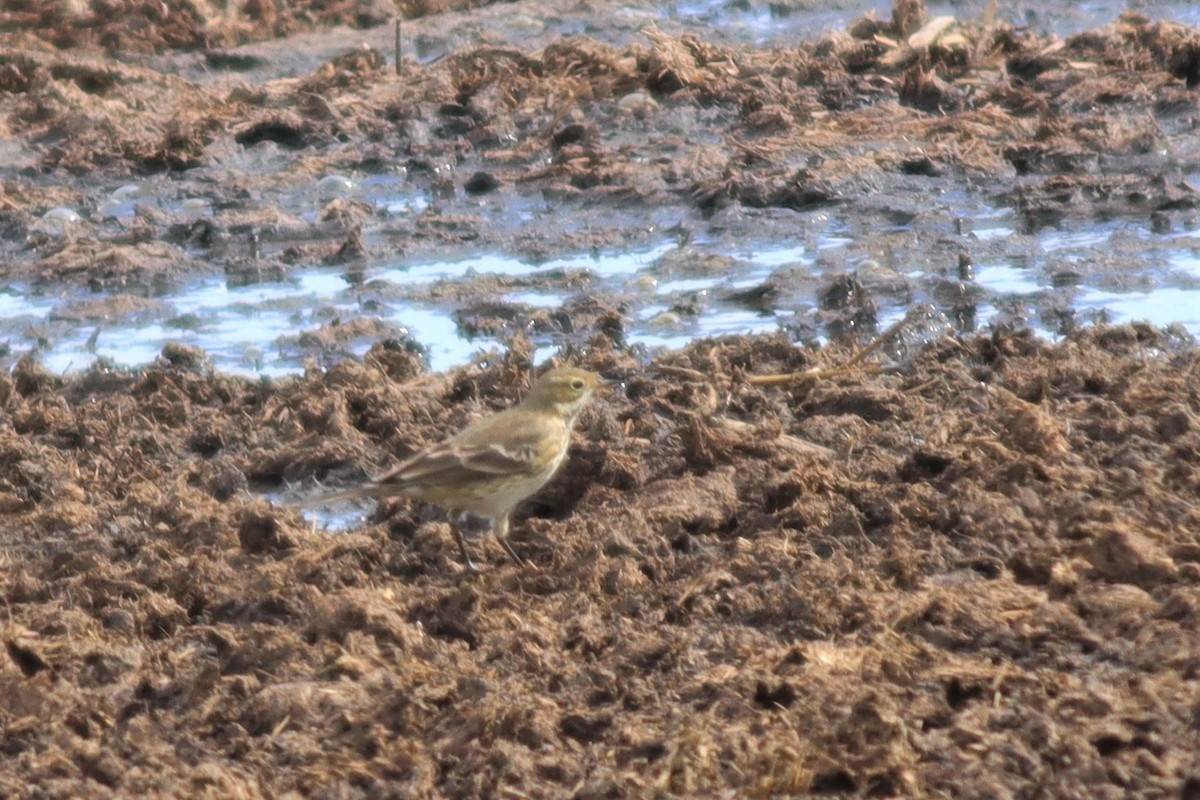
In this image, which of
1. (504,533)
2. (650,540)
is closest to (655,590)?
(650,540)

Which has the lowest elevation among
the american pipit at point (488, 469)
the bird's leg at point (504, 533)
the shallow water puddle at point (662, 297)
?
the shallow water puddle at point (662, 297)

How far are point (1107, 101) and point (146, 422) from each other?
922 cm

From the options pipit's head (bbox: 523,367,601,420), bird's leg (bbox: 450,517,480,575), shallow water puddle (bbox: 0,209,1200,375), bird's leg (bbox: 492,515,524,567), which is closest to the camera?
bird's leg (bbox: 450,517,480,575)

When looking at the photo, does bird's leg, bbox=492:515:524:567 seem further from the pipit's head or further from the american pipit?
the pipit's head

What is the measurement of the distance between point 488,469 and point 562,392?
31.3 inches

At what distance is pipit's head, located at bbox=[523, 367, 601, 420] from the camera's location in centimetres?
876

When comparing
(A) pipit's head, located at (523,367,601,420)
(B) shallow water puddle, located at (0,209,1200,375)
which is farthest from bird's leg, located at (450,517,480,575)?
(B) shallow water puddle, located at (0,209,1200,375)

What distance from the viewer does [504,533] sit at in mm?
8398

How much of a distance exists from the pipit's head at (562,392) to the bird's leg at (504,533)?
1.95 feet

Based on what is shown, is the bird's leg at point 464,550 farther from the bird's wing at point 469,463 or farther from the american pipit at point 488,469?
the bird's wing at point 469,463

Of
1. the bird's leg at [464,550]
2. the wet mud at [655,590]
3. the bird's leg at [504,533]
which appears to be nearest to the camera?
the wet mud at [655,590]

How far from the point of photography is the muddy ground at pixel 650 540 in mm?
5977

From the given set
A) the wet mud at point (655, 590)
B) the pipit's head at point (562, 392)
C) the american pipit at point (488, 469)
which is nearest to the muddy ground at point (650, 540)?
the wet mud at point (655, 590)

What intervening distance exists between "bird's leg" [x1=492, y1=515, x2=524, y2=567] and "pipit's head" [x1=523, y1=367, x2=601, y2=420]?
59cm
